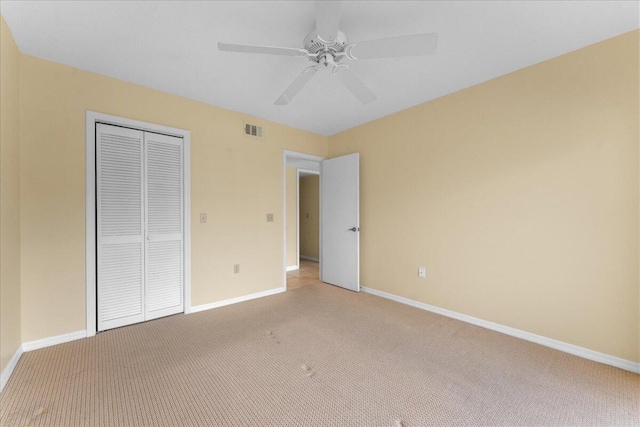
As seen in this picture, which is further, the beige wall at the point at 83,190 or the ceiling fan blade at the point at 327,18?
the beige wall at the point at 83,190

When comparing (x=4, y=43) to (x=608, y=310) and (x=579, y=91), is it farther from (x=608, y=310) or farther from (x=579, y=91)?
(x=608, y=310)

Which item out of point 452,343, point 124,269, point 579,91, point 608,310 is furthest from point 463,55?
point 124,269

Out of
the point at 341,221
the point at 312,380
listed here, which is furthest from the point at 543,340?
the point at 341,221

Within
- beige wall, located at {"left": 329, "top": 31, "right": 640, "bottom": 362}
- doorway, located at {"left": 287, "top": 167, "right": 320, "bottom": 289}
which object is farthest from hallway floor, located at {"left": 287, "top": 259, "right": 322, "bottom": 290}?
beige wall, located at {"left": 329, "top": 31, "right": 640, "bottom": 362}

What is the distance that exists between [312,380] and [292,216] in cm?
415

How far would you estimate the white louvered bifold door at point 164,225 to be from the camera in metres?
2.86

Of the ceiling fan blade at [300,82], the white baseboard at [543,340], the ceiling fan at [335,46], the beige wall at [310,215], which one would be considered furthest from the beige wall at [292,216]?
the ceiling fan at [335,46]

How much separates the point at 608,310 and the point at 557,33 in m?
2.13

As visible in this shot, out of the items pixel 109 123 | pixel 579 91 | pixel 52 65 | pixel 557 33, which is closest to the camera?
→ pixel 557 33

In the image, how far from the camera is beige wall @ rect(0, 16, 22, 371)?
5.92ft

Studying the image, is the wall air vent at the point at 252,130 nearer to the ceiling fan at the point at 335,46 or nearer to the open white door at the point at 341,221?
the open white door at the point at 341,221

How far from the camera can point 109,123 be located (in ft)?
8.67

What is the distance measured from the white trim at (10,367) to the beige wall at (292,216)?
392cm

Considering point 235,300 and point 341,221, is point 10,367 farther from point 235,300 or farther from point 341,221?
point 341,221
